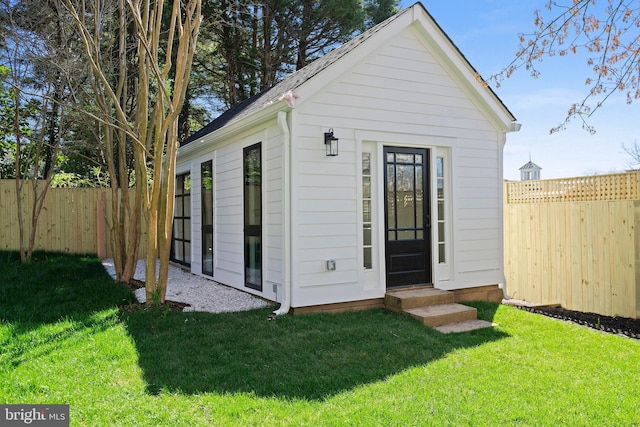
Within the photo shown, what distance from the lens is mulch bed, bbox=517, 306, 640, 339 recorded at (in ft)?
18.6

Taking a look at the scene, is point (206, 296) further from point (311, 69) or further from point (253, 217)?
point (311, 69)

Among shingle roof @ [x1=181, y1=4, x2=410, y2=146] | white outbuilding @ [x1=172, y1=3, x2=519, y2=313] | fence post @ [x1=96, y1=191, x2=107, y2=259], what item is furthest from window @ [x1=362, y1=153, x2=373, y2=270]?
fence post @ [x1=96, y1=191, x2=107, y2=259]

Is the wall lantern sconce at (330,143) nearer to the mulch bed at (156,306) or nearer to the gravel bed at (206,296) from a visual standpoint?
the gravel bed at (206,296)

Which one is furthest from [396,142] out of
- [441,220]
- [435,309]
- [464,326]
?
[464,326]

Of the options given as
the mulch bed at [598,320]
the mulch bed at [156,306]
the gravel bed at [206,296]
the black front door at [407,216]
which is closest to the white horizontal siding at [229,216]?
the gravel bed at [206,296]

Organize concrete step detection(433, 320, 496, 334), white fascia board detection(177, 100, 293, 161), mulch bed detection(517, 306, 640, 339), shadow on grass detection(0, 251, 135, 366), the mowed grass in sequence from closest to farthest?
the mowed grass < shadow on grass detection(0, 251, 135, 366) < concrete step detection(433, 320, 496, 334) < white fascia board detection(177, 100, 293, 161) < mulch bed detection(517, 306, 640, 339)

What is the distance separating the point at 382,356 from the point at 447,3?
6.74 metres

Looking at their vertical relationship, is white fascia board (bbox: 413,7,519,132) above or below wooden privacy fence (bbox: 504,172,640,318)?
above

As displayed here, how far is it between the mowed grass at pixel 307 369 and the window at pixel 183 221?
3.82 m

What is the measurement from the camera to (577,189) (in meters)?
7.16

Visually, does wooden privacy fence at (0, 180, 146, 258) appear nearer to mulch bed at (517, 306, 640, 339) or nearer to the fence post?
the fence post

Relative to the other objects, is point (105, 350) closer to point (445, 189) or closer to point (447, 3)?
point (445, 189)

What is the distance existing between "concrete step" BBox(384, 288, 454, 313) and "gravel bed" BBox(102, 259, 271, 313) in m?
1.62

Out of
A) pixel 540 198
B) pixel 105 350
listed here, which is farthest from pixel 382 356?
pixel 540 198
